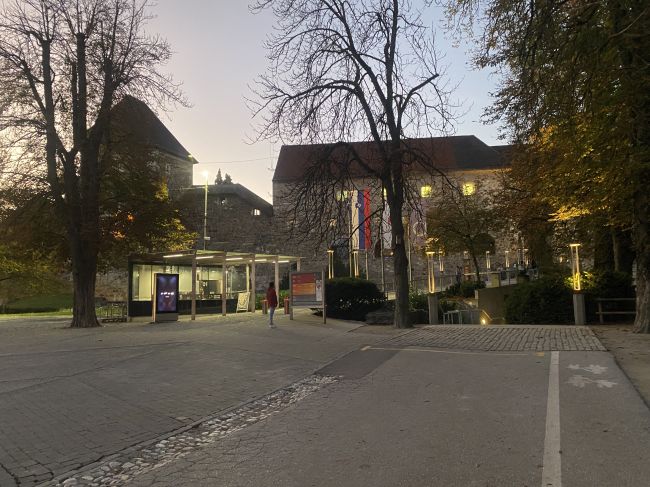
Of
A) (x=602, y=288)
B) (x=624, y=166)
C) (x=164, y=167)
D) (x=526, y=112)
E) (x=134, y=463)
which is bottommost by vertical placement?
(x=134, y=463)

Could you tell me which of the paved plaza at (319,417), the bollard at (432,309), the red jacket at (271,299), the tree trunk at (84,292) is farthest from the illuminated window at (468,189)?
the paved plaza at (319,417)

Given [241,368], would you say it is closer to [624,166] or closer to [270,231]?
[624,166]

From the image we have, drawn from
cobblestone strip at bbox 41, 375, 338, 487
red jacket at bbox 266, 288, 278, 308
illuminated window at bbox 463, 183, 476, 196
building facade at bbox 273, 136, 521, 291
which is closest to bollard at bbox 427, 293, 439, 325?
building facade at bbox 273, 136, 521, 291

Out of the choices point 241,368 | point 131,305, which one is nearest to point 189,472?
point 241,368

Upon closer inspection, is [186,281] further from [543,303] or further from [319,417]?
[319,417]

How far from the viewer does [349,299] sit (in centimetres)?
2128

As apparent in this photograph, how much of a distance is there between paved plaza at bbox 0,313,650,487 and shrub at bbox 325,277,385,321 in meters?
9.10

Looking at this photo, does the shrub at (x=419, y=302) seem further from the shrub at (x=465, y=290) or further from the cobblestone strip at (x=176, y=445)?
the cobblestone strip at (x=176, y=445)

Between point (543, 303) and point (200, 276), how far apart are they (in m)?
17.0

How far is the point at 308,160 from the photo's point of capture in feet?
53.1

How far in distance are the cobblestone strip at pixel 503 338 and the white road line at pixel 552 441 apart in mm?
3768

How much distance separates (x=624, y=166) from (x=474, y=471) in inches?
407

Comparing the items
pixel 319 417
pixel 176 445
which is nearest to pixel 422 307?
pixel 319 417

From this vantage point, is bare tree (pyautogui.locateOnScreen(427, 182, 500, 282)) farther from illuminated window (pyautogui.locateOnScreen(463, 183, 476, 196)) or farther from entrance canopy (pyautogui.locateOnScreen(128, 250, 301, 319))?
entrance canopy (pyautogui.locateOnScreen(128, 250, 301, 319))
